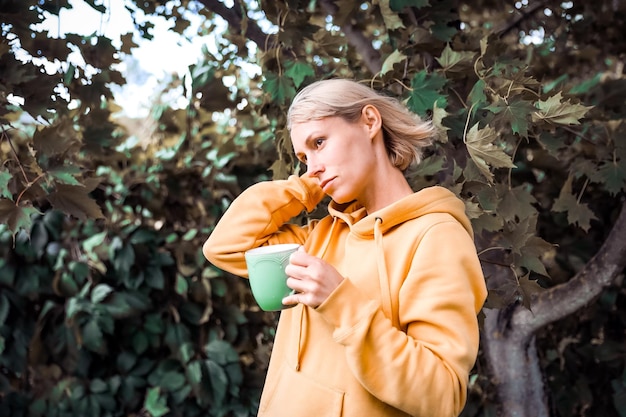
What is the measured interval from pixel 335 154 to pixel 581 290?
1.46 meters

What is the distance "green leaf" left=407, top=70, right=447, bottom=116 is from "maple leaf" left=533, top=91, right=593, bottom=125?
0.90 ft

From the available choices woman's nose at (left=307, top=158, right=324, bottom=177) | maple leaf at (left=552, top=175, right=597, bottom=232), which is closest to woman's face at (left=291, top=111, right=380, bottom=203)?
woman's nose at (left=307, top=158, right=324, bottom=177)

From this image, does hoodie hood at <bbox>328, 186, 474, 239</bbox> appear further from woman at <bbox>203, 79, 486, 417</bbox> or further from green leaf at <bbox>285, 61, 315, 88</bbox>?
green leaf at <bbox>285, 61, 315, 88</bbox>

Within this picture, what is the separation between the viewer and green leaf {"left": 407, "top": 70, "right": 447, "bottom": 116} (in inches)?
72.1

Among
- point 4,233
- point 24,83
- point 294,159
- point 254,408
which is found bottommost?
point 254,408

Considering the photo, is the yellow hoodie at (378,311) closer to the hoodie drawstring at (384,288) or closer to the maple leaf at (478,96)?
the hoodie drawstring at (384,288)

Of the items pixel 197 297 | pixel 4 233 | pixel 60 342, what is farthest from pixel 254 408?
pixel 4 233

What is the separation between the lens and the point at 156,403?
2979mm

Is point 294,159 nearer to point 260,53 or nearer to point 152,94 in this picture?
point 260,53

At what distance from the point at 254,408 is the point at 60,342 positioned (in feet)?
3.07

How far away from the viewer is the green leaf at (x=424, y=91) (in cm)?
183

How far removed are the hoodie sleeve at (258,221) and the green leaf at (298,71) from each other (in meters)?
0.52

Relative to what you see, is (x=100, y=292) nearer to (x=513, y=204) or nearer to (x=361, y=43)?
(x=361, y=43)

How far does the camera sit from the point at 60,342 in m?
3.02
